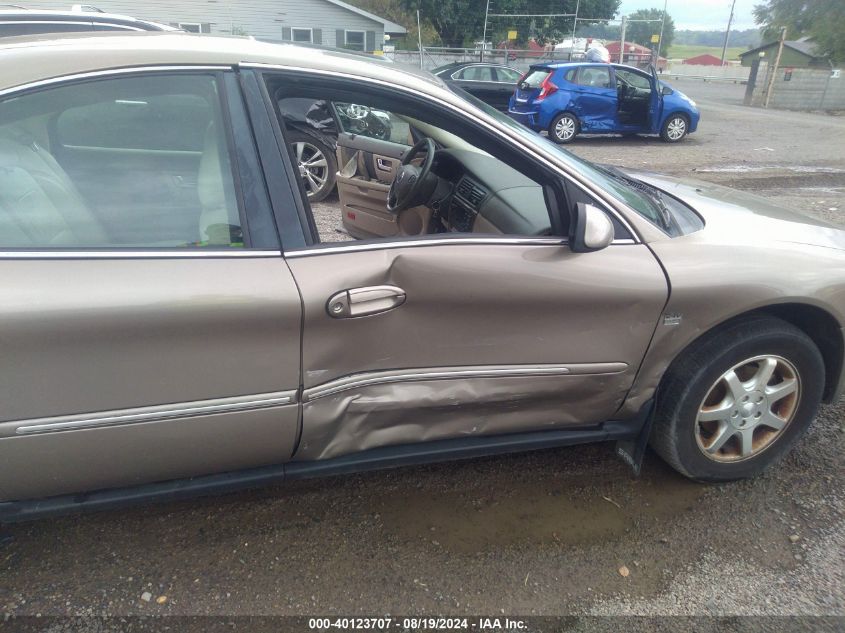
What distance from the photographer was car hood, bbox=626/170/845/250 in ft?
7.98

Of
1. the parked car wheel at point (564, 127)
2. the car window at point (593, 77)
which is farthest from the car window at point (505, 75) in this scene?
the parked car wheel at point (564, 127)

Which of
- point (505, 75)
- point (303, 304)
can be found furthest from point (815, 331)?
point (505, 75)

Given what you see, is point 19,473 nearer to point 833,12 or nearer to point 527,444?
point 527,444

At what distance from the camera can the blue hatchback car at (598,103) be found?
12188 millimetres

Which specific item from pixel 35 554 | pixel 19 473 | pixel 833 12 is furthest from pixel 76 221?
pixel 833 12

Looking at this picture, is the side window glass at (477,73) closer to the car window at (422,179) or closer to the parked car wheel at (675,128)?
the parked car wheel at (675,128)

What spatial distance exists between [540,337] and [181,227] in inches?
48.6

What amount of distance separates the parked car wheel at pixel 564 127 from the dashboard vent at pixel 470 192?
32.9 ft

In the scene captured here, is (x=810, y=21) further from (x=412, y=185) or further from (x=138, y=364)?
(x=138, y=364)

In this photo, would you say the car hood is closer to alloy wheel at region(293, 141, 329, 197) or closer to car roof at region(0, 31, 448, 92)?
car roof at region(0, 31, 448, 92)

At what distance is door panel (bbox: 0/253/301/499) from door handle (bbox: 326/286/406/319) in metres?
0.12

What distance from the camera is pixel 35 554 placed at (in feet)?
7.22

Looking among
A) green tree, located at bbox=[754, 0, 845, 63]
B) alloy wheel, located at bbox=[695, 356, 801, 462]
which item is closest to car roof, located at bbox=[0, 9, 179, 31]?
alloy wheel, located at bbox=[695, 356, 801, 462]

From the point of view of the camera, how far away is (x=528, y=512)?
2465 millimetres
